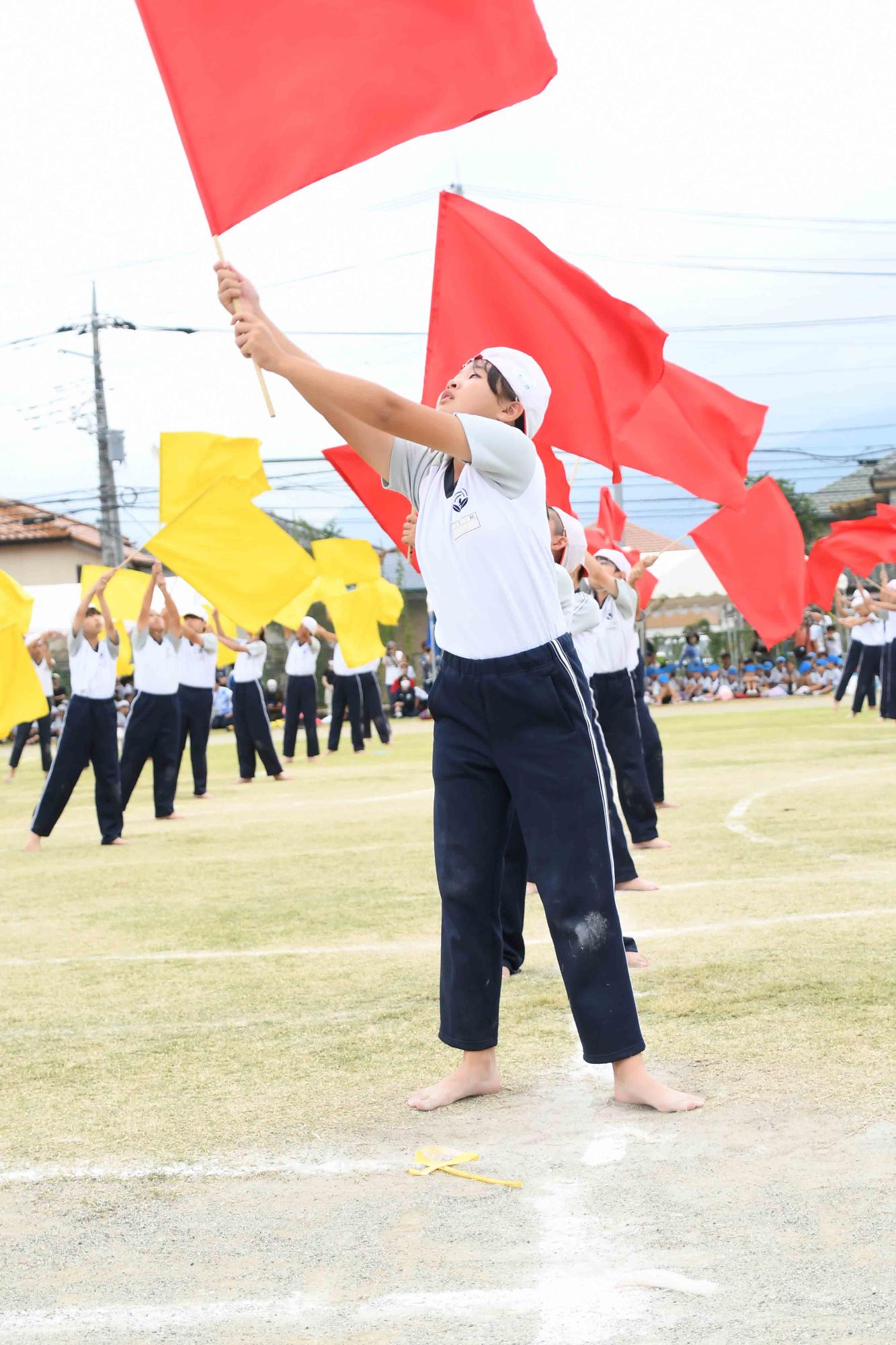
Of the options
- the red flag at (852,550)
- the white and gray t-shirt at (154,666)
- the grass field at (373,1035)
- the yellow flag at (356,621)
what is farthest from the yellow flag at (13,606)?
the red flag at (852,550)

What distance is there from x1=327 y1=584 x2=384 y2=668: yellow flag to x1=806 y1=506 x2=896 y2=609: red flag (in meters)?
6.19

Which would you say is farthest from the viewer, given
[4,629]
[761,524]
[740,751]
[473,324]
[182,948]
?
[740,751]

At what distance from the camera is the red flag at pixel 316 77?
440cm

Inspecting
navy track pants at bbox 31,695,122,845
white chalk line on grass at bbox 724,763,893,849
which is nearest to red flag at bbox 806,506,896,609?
white chalk line on grass at bbox 724,763,893,849

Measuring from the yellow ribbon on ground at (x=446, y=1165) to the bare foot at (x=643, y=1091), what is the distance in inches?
19.7

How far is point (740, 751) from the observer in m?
17.4

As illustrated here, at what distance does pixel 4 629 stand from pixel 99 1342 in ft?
36.1

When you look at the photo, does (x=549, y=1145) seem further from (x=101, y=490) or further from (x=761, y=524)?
(x=101, y=490)

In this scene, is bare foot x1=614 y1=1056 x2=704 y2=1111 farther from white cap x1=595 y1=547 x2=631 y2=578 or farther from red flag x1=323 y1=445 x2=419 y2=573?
white cap x1=595 y1=547 x2=631 y2=578

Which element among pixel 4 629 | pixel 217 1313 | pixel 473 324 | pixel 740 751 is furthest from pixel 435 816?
pixel 740 751

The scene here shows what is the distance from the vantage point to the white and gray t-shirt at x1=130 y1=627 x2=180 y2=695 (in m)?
13.0

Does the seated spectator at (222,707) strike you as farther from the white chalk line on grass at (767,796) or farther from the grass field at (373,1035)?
the grass field at (373,1035)

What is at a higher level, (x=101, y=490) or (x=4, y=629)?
(x=101, y=490)

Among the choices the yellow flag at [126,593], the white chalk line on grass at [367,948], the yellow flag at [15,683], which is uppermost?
the yellow flag at [126,593]
